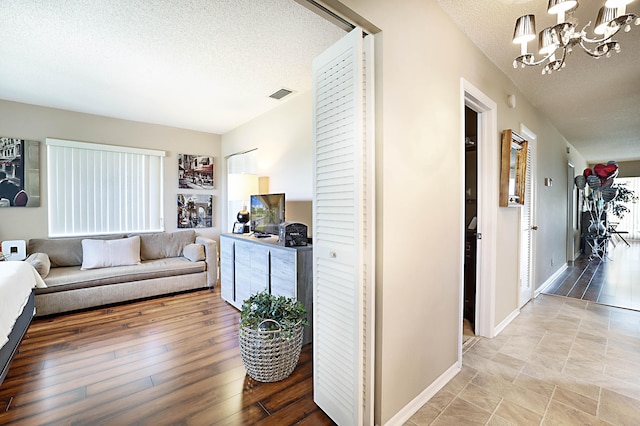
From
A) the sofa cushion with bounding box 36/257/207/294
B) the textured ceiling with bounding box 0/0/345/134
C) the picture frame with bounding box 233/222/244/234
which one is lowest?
the sofa cushion with bounding box 36/257/207/294

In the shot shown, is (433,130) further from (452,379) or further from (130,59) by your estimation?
(130,59)

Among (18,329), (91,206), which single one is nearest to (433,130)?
(18,329)

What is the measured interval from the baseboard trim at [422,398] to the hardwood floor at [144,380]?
1.26 feet

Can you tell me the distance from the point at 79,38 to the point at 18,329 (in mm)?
2270

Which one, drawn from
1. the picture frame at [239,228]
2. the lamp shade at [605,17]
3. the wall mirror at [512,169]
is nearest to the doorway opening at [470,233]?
the wall mirror at [512,169]

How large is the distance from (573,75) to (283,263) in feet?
11.0

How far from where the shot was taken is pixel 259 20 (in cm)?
208

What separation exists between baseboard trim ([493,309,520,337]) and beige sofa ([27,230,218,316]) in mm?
3511

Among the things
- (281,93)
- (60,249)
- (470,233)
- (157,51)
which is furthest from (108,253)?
(470,233)

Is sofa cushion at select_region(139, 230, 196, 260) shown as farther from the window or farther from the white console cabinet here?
the white console cabinet

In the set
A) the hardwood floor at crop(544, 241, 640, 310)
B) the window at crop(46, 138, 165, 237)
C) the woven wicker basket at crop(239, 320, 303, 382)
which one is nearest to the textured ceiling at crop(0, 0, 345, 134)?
the window at crop(46, 138, 165, 237)

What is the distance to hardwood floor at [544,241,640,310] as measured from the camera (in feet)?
12.2

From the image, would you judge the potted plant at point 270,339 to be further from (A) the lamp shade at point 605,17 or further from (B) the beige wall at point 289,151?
(A) the lamp shade at point 605,17

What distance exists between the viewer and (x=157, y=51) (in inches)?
96.9
